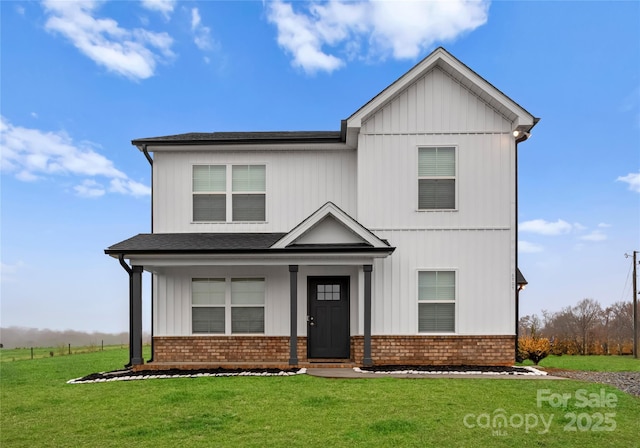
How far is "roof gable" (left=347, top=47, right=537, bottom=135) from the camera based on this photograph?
39.1ft

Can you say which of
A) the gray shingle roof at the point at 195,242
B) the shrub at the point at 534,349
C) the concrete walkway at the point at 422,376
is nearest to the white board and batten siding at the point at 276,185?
the gray shingle roof at the point at 195,242

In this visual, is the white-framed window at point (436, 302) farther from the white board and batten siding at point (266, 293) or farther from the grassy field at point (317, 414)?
the grassy field at point (317, 414)

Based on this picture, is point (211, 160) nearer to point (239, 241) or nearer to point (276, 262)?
point (239, 241)

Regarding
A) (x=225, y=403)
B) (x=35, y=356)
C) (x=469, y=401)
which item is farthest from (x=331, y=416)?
(x=35, y=356)

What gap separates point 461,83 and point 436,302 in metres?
5.87

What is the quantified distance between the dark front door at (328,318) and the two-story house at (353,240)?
0.09ft

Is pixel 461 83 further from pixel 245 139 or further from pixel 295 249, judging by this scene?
pixel 295 249

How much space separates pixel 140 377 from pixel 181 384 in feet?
5.64

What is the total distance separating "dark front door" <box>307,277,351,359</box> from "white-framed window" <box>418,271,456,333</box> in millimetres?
2001

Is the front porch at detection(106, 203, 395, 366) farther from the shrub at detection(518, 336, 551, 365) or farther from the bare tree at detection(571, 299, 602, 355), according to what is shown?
the bare tree at detection(571, 299, 602, 355)

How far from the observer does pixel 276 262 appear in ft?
38.0

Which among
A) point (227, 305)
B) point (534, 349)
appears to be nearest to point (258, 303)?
point (227, 305)

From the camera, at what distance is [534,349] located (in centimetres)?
1296

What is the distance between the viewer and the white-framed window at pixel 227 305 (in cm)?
1273
